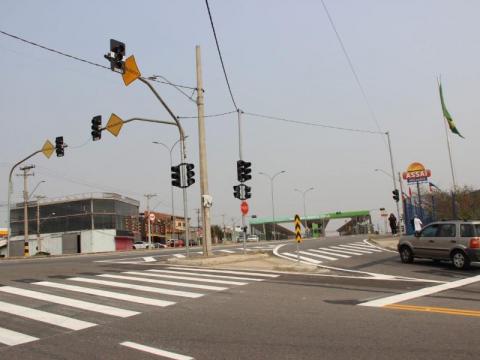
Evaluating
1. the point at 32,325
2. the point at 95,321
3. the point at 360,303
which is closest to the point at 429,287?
the point at 360,303

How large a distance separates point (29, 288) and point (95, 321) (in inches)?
194

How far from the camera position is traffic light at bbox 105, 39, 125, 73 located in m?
16.4

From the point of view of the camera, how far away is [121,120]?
818 inches

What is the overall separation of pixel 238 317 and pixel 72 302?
12.1 ft

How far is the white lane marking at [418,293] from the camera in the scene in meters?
9.78

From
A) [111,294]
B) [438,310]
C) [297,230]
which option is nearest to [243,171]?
[297,230]

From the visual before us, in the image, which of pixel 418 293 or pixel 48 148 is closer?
pixel 418 293

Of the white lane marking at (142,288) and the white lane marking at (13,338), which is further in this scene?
the white lane marking at (142,288)

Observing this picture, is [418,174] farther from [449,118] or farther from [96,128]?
[96,128]

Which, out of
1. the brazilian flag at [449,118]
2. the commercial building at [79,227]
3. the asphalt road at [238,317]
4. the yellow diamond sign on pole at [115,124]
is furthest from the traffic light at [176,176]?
the commercial building at [79,227]

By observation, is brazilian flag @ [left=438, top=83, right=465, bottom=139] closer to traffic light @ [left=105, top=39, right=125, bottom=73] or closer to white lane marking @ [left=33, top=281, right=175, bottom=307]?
traffic light @ [left=105, top=39, right=125, bottom=73]

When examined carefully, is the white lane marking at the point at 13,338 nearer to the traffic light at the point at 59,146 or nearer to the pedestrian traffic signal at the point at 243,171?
the pedestrian traffic signal at the point at 243,171

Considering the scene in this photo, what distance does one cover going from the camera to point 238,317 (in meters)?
8.38

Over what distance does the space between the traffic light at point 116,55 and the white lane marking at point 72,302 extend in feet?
25.4
